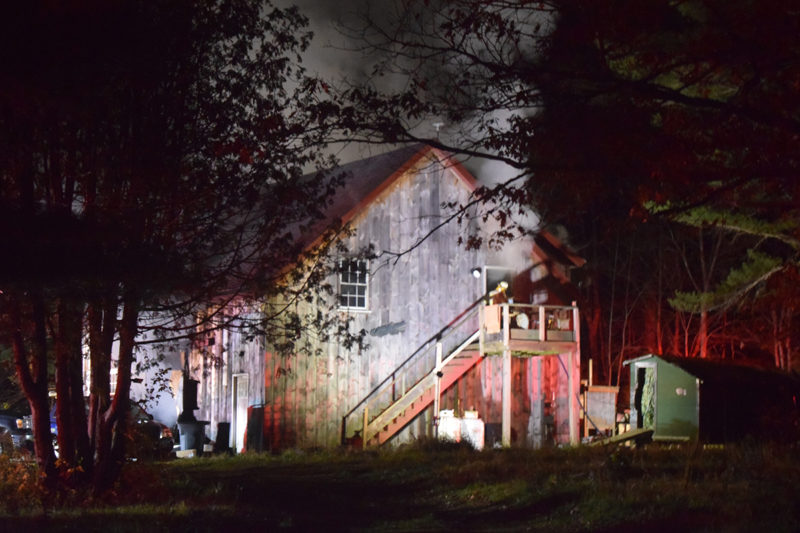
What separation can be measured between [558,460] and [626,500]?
19.5 ft

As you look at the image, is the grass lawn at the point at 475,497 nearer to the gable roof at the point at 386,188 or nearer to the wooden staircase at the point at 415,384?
the wooden staircase at the point at 415,384

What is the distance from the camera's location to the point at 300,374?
2564 cm

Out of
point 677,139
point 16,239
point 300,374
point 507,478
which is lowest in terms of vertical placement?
point 507,478

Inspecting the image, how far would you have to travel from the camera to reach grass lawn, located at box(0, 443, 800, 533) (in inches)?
443

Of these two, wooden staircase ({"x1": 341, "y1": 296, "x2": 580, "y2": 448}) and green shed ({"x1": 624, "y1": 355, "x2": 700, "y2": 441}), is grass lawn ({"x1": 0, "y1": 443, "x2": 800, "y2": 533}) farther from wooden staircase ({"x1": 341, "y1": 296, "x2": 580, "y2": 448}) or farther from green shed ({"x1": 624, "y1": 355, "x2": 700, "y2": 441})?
wooden staircase ({"x1": 341, "y1": 296, "x2": 580, "y2": 448})

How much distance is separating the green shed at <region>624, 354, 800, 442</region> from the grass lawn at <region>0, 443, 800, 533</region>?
4.80m

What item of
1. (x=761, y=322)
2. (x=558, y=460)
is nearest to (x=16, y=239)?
(x=558, y=460)

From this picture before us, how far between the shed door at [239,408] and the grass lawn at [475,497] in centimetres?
668

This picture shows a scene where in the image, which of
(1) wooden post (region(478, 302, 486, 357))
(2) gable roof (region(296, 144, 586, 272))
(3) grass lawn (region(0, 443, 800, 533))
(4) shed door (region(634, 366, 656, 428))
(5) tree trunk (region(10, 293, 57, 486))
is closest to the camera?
(3) grass lawn (region(0, 443, 800, 533))

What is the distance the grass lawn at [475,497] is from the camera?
1124cm

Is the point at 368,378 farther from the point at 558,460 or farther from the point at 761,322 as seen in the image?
the point at 761,322

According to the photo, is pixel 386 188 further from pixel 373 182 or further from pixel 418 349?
pixel 418 349

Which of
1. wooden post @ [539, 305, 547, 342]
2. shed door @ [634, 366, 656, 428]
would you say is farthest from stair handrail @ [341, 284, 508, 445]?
shed door @ [634, 366, 656, 428]

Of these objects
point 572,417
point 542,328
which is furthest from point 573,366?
point 542,328
